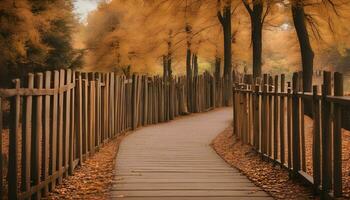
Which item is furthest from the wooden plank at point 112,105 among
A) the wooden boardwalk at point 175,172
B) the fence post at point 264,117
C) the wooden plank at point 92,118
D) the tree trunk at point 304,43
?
the tree trunk at point 304,43

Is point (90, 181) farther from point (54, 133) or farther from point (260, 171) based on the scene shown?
point (260, 171)

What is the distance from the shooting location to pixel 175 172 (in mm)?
7051

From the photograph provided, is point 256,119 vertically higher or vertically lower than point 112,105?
lower

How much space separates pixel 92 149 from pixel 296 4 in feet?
22.3

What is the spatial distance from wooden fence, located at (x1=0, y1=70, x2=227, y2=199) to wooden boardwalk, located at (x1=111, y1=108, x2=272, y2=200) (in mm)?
756

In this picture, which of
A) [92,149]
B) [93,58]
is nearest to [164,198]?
[92,149]

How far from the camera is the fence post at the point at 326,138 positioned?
4984mm

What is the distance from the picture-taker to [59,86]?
20.7 feet

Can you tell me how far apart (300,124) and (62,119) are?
3.69m

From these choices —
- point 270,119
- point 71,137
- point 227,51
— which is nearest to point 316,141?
point 270,119

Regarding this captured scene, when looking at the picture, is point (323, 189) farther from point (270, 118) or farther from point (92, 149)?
point (92, 149)

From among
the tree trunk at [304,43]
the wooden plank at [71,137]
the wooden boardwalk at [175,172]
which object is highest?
the tree trunk at [304,43]

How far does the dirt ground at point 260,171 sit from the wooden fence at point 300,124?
150 mm

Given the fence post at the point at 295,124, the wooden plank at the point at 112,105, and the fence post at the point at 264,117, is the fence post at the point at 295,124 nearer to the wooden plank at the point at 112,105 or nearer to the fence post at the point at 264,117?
the fence post at the point at 264,117
